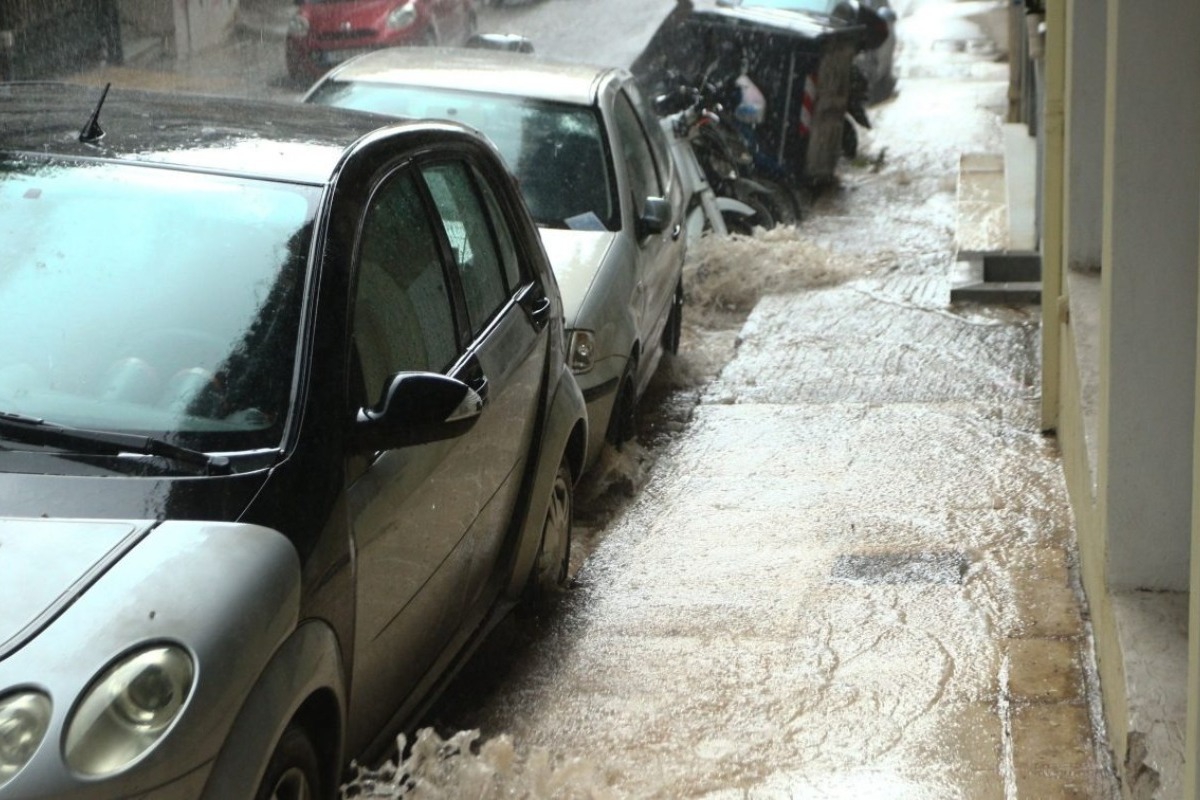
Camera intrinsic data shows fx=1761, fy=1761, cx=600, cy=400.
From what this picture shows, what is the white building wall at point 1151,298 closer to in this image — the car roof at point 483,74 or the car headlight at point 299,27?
the car roof at point 483,74

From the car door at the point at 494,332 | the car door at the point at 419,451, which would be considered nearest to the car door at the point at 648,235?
the car door at the point at 494,332

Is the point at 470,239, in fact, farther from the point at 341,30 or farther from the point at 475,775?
the point at 341,30

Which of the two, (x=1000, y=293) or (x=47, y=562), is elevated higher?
(x=47, y=562)

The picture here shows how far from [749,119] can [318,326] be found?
1069 cm

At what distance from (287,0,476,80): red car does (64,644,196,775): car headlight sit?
1836cm

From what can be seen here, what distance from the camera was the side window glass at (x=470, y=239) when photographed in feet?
16.1

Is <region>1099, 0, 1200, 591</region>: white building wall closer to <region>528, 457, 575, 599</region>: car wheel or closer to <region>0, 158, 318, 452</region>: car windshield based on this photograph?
<region>528, 457, 575, 599</region>: car wheel

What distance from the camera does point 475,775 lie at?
4.09 meters

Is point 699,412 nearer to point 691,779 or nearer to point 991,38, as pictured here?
point 691,779


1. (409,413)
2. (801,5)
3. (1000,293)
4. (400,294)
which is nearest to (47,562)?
(409,413)

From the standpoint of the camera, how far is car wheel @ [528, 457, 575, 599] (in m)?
5.61

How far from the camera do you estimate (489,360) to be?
4.84 m

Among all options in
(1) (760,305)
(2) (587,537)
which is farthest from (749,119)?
(2) (587,537)

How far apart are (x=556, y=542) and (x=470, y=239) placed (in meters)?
1.17
